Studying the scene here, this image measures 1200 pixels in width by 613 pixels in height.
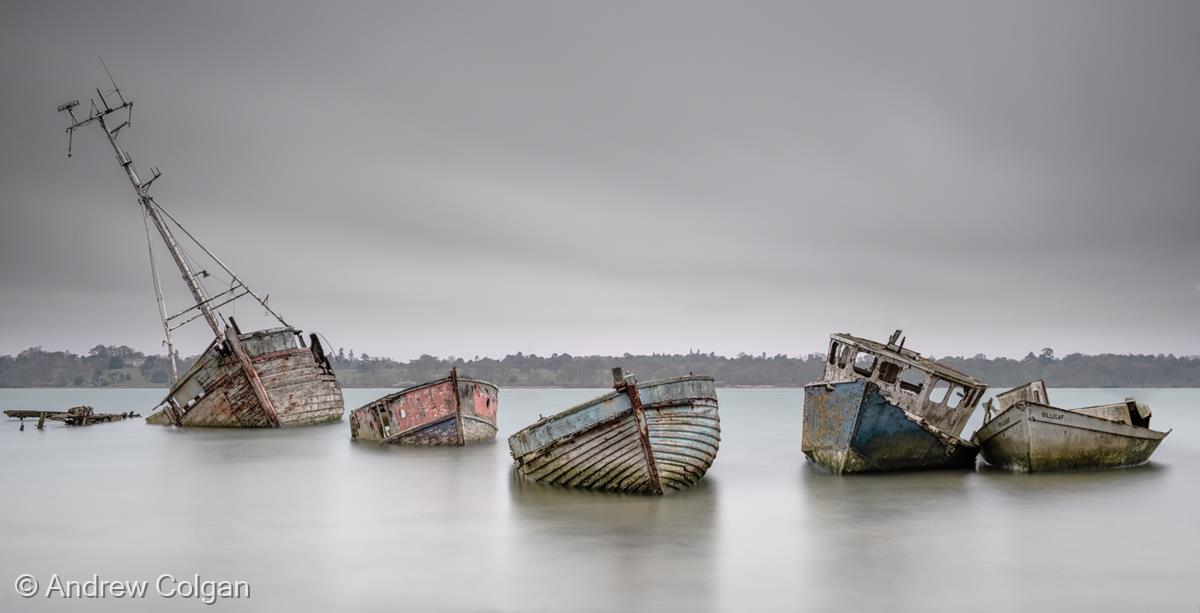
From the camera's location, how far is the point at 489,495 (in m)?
17.8

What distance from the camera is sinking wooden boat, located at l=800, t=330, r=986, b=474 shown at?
1719 centimetres

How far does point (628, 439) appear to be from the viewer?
14688 millimetres

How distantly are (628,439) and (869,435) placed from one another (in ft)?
19.6

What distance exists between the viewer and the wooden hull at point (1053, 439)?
18188mm

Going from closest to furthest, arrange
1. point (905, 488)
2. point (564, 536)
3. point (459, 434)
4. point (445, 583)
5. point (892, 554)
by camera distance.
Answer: point (445, 583)
point (892, 554)
point (564, 536)
point (905, 488)
point (459, 434)

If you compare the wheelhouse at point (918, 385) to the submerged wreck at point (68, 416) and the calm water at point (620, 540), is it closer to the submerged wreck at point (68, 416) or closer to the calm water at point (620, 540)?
the calm water at point (620, 540)

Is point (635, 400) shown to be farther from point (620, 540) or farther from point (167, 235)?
point (167, 235)

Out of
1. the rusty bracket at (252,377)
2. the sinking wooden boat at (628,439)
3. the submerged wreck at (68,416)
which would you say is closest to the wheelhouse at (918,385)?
the sinking wooden boat at (628,439)

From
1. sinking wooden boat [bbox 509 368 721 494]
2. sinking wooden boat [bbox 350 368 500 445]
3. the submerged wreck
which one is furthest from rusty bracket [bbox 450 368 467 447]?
the submerged wreck

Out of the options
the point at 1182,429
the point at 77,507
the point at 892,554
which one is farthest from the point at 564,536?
the point at 1182,429

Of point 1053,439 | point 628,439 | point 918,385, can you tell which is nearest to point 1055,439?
point 1053,439

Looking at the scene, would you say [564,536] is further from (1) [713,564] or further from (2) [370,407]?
(2) [370,407]

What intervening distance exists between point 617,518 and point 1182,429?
49.0 metres

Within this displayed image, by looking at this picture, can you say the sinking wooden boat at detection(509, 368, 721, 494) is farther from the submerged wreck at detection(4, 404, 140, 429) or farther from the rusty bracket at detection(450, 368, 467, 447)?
the submerged wreck at detection(4, 404, 140, 429)
